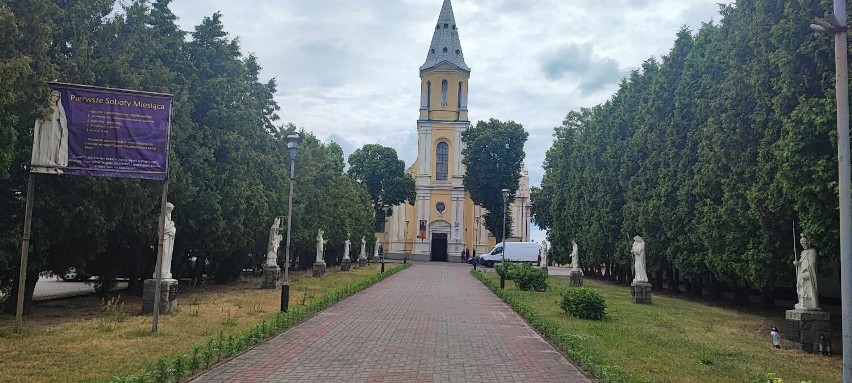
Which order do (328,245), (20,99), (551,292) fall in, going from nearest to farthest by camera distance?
1. (20,99)
2. (551,292)
3. (328,245)

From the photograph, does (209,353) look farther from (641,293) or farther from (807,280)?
(641,293)

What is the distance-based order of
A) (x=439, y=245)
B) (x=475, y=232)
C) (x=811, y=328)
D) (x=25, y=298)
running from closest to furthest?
(x=811, y=328) < (x=25, y=298) < (x=439, y=245) < (x=475, y=232)

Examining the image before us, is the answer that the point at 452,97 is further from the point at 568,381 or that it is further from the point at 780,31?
the point at 568,381

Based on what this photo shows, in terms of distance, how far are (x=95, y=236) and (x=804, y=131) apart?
14.1 m

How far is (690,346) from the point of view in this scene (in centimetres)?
1162

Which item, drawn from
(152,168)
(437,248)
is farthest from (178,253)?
(437,248)

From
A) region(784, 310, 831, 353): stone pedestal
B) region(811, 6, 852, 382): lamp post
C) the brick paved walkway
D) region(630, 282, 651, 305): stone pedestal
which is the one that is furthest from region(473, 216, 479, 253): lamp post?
region(811, 6, 852, 382): lamp post

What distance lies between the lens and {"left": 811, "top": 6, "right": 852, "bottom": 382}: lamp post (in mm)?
6188

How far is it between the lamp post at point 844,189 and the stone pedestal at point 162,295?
1242 centimetres

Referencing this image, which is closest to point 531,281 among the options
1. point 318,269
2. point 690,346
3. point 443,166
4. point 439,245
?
point 318,269

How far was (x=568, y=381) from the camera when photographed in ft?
26.6

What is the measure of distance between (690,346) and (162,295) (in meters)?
10.8

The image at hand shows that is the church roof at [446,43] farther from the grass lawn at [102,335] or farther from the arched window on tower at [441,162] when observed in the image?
the grass lawn at [102,335]

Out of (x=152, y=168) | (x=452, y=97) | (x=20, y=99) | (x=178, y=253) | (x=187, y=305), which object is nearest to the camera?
(x=20, y=99)
